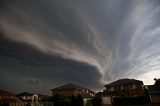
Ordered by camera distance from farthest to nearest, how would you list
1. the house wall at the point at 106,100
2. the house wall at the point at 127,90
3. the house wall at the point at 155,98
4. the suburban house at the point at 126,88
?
the suburban house at the point at 126,88, the house wall at the point at 127,90, the house wall at the point at 106,100, the house wall at the point at 155,98

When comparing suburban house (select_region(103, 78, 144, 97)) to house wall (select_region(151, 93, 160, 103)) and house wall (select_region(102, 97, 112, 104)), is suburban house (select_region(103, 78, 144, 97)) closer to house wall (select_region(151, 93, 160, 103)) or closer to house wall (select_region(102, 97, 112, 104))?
house wall (select_region(102, 97, 112, 104))

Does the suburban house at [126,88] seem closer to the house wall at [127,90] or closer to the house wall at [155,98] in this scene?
the house wall at [127,90]

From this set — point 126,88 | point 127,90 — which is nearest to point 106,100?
point 127,90

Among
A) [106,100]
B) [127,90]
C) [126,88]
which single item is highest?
[126,88]

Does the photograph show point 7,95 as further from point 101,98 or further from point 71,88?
point 101,98

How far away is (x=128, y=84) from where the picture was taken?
2591 inches

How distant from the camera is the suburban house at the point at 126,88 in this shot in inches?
2501

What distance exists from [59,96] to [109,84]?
35338 millimetres

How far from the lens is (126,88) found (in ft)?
217

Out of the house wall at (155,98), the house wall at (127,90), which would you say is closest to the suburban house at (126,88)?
the house wall at (127,90)

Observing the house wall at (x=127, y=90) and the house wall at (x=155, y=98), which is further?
the house wall at (x=127, y=90)

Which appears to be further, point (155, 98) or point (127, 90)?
point (127, 90)

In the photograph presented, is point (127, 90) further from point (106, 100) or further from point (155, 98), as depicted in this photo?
point (155, 98)

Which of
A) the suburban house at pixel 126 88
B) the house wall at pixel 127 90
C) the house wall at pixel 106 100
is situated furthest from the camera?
the suburban house at pixel 126 88
